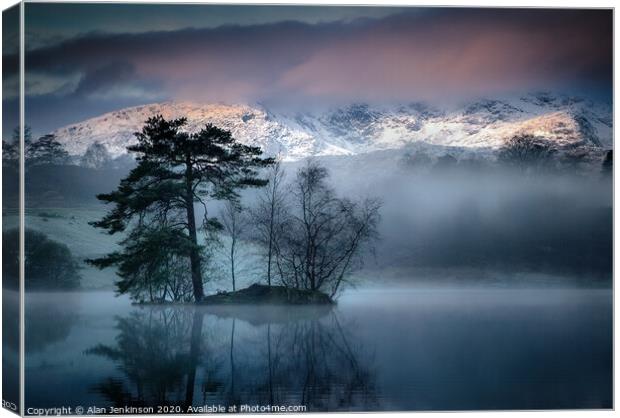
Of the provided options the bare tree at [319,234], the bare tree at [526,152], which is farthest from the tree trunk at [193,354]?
the bare tree at [526,152]

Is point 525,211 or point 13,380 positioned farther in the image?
point 525,211

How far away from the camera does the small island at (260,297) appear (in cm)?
1339

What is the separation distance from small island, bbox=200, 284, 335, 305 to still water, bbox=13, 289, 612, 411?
0.09 meters

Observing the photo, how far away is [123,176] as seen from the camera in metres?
13.3

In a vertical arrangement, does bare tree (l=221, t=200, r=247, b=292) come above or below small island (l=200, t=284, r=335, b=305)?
above

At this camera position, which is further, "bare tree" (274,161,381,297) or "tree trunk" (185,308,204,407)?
"bare tree" (274,161,381,297)

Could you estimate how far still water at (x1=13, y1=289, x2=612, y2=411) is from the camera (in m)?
12.6

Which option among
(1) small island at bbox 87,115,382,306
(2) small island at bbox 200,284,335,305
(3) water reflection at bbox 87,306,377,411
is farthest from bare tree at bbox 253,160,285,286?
(3) water reflection at bbox 87,306,377,411

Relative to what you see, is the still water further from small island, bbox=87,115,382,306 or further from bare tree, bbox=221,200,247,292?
bare tree, bbox=221,200,247,292

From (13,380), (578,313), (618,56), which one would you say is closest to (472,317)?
(578,313)

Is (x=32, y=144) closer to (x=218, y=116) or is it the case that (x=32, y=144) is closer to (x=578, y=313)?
(x=218, y=116)

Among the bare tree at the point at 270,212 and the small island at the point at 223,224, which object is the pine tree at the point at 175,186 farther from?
the bare tree at the point at 270,212

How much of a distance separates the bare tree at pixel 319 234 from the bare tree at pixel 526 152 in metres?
1.75

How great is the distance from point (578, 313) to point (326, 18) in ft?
14.6
